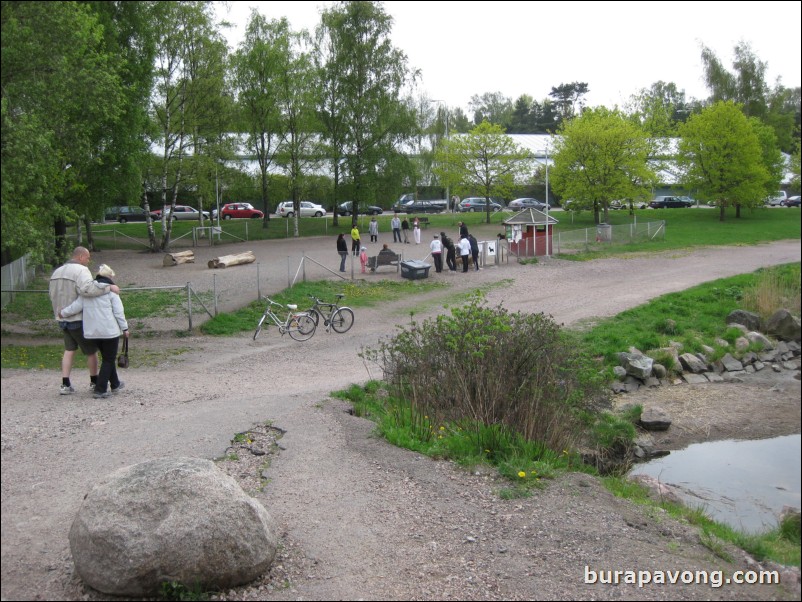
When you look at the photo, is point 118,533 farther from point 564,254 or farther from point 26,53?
point 564,254

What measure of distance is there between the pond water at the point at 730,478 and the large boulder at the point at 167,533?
4.24m

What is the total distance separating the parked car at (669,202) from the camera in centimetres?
6034

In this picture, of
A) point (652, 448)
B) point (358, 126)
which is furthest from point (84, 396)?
point (358, 126)

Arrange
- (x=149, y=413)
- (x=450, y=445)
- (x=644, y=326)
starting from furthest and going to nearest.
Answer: (x=644, y=326) < (x=149, y=413) < (x=450, y=445)

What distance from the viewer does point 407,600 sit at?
201 inches

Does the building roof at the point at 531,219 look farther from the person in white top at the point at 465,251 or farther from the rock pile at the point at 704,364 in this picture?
the rock pile at the point at 704,364

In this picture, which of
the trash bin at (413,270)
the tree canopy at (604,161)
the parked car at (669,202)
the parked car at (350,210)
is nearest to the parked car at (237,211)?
the parked car at (350,210)

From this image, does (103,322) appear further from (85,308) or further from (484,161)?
(484,161)

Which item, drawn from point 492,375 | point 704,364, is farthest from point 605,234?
point 492,375

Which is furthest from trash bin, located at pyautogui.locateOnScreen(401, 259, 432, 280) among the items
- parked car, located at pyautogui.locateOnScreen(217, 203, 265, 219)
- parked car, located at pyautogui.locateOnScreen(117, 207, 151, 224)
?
parked car, located at pyautogui.locateOnScreen(117, 207, 151, 224)

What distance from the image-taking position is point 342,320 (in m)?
19.1

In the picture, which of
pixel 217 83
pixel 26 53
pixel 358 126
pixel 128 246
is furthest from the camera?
pixel 358 126

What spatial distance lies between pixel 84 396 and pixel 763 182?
23435 mm

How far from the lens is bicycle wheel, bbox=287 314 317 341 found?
18047 millimetres
